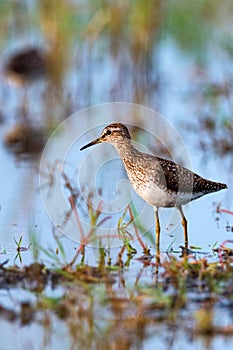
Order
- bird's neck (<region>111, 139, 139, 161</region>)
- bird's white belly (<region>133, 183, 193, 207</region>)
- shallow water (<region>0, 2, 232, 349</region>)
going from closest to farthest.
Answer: shallow water (<region>0, 2, 232, 349</region>) < bird's white belly (<region>133, 183, 193, 207</region>) < bird's neck (<region>111, 139, 139, 161</region>)

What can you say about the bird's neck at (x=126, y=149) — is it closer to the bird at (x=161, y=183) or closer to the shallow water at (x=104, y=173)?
the bird at (x=161, y=183)

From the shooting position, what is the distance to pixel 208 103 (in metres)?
12.3

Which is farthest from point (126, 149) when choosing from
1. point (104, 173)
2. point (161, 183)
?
point (104, 173)

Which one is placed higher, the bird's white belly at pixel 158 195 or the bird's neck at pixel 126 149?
the bird's neck at pixel 126 149

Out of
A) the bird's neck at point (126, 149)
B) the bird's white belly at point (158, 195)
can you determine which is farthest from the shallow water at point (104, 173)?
the bird's neck at point (126, 149)

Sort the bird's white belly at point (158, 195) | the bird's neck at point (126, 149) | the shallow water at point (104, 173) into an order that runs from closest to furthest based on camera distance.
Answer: the shallow water at point (104, 173) < the bird's white belly at point (158, 195) < the bird's neck at point (126, 149)

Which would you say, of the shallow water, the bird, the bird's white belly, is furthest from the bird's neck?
the shallow water

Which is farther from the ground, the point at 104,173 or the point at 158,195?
the point at 104,173

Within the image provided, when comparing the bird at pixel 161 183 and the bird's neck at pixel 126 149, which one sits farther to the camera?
the bird's neck at pixel 126 149

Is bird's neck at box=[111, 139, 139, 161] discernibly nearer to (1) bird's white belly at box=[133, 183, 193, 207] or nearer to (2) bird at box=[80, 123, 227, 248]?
(2) bird at box=[80, 123, 227, 248]

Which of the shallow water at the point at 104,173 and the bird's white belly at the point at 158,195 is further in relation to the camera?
the bird's white belly at the point at 158,195

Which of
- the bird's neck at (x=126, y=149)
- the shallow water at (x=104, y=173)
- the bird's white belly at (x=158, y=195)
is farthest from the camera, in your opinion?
the bird's neck at (x=126, y=149)

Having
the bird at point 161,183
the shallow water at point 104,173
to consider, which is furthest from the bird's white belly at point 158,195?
the shallow water at point 104,173

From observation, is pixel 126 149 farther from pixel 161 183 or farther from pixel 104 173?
pixel 104 173
